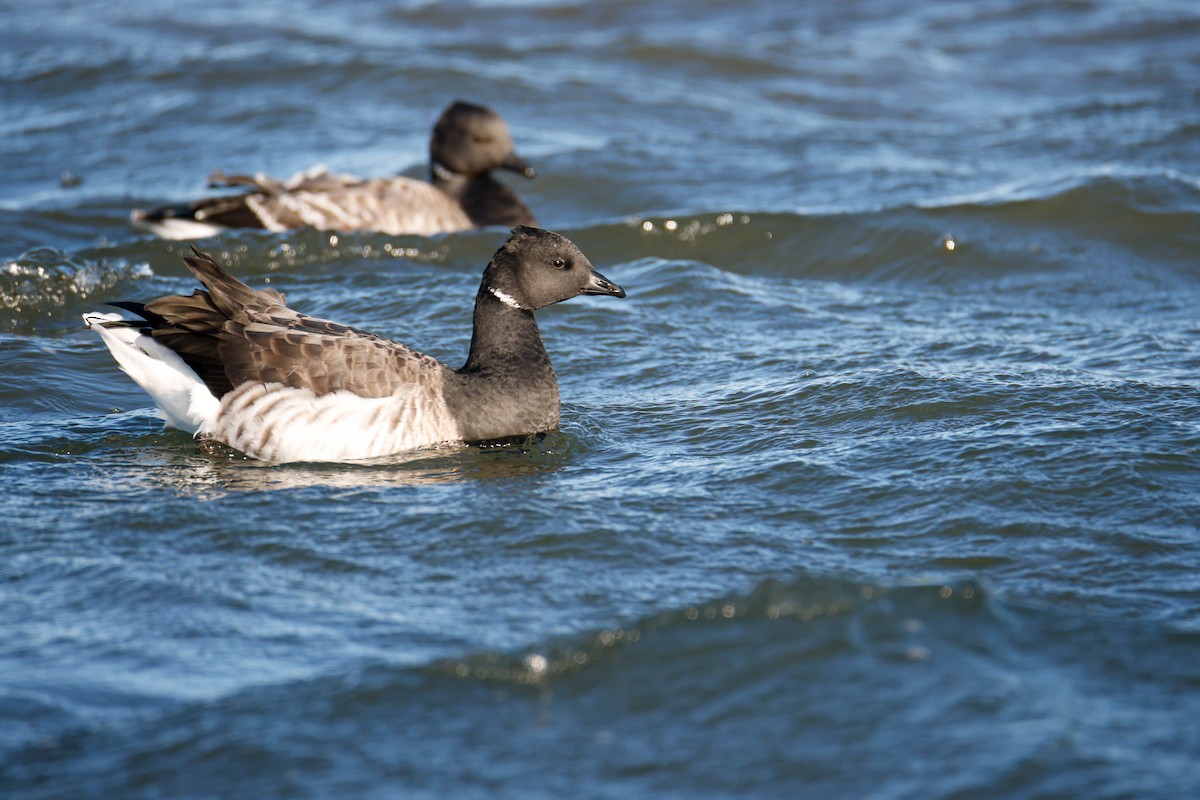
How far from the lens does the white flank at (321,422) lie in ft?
23.6

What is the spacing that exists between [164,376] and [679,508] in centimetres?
304

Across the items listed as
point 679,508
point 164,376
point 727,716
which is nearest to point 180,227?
point 164,376

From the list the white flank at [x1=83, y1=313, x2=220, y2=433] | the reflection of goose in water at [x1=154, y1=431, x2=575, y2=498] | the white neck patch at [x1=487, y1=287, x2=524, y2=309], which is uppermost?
the white neck patch at [x1=487, y1=287, x2=524, y2=309]

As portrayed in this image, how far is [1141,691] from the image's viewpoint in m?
4.87

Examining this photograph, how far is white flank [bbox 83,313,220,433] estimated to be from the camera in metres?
7.38

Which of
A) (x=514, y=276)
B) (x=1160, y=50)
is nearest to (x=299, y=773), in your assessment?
(x=514, y=276)

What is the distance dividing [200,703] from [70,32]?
18247 mm

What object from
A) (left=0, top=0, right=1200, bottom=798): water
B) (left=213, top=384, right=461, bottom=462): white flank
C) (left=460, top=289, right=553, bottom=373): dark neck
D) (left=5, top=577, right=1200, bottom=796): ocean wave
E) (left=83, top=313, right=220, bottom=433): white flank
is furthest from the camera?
(left=460, top=289, right=553, bottom=373): dark neck

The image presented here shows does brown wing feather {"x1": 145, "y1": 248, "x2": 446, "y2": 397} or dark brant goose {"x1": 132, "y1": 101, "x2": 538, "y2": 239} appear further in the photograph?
dark brant goose {"x1": 132, "y1": 101, "x2": 538, "y2": 239}

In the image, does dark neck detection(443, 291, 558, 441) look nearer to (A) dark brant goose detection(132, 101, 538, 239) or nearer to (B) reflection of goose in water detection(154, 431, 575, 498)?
(B) reflection of goose in water detection(154, 431, 575, 498)

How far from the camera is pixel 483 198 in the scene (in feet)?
40.6

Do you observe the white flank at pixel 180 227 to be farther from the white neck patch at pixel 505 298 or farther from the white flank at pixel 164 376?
the white neck patch at pixel 505 298

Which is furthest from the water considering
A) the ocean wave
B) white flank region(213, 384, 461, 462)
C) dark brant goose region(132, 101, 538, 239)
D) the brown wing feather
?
the brown wing feather

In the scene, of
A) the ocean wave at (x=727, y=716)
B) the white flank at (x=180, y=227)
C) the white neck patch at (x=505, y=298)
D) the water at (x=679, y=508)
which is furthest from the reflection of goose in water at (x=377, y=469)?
the white flank at (x=180, y=227)
